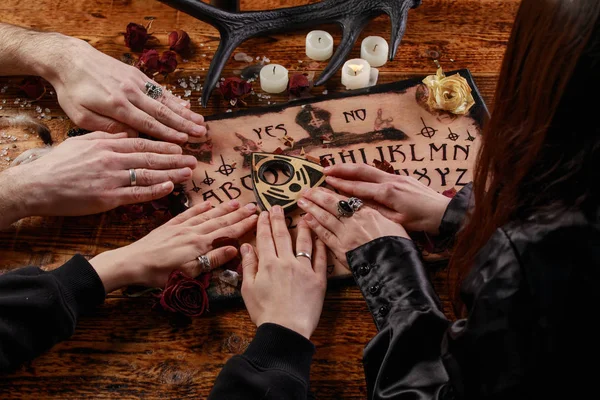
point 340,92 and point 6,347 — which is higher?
point 340,92

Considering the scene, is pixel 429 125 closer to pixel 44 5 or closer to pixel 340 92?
pixel 340 92

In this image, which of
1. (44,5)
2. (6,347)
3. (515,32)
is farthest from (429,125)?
(44,5)

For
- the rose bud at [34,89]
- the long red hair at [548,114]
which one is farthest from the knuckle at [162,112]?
the long red hair at [548,114]

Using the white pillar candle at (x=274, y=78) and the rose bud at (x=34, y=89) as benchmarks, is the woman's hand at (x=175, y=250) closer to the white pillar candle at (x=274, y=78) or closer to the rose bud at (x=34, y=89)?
the white pillar candle at (x=274, y=78)

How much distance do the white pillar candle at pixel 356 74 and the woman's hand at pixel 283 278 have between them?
0.47m

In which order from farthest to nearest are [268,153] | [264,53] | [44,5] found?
[44,5] → [264,53] → [268,153]

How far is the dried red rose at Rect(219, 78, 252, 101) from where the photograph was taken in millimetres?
1550

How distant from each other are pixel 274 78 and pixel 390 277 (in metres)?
0.66

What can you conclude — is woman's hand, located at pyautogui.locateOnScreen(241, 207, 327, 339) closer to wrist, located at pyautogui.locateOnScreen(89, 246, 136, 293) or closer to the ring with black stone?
the ring with black stone

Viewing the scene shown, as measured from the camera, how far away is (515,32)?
0.85 metres

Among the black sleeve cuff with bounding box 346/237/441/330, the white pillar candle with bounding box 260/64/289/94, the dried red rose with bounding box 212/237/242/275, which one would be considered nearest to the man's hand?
the white pillar candle with bounding box 260/64/289/94

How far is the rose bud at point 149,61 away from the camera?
1.60m

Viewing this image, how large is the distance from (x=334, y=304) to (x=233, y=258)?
0.77ft

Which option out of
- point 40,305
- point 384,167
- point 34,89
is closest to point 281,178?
point 384,167
